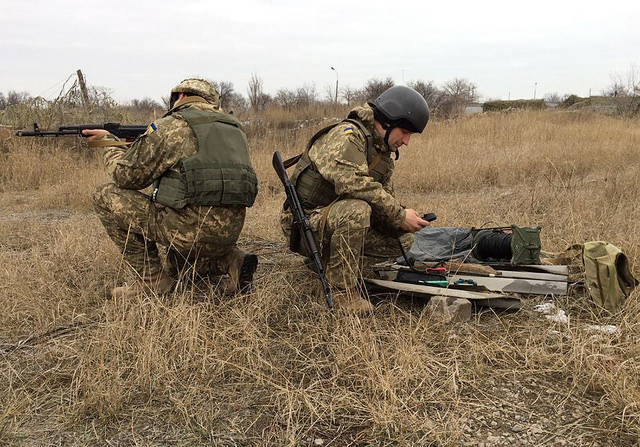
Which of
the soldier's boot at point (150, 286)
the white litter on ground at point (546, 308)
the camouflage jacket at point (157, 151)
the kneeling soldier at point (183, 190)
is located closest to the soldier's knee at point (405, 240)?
the white litter on ground at point (546, 308)

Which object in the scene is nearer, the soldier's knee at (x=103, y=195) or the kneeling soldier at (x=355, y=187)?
the kneeling soldier at (x=355, y=187)

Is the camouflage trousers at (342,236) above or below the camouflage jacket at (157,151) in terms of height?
below

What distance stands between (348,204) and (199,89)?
1.27 metres

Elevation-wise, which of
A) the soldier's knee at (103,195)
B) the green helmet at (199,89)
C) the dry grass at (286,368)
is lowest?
the dry grass at (286,368)

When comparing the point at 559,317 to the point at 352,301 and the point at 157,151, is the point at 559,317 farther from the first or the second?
the point at 157,151

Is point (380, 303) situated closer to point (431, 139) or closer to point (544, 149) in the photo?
point (544, 149)

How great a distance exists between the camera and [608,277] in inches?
122

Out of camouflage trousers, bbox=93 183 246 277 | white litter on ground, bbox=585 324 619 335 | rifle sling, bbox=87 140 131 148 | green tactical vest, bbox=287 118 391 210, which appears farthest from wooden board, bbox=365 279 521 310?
rifle sling, bbox=87 140 131 148

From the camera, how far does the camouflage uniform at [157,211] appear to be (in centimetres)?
319

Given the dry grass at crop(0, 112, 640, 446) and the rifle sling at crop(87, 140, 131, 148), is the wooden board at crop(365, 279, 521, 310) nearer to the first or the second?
the dry grass at crop(0, 112, 640, 446)

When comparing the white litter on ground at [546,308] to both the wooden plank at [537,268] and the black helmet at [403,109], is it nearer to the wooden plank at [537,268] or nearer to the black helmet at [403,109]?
the wooden plank at [537,268]

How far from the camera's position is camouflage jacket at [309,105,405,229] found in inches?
124

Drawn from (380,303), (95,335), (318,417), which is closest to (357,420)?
(318,417)

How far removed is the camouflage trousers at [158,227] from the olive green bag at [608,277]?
224cm
